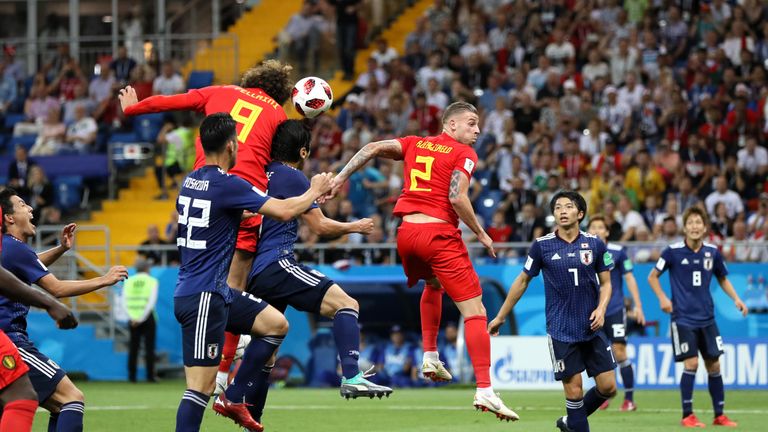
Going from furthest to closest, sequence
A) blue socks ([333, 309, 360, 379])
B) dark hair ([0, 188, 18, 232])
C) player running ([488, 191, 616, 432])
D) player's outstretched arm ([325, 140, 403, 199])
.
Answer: player running ([488, 191, 616, 432]) → player's outstretched arm ([325, 140, 403, 199]) → blue socks ([333, 309, 360, 379]) → dark hair ([0, 188, 18, 232])

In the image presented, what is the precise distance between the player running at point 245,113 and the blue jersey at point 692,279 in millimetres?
6383

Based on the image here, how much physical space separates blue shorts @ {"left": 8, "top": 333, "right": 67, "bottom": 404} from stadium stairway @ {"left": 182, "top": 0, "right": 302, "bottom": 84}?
72.4ft

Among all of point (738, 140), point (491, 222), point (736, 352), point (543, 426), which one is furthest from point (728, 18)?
point (543, 426)

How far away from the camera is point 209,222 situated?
366 inches

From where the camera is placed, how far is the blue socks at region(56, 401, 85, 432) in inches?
379

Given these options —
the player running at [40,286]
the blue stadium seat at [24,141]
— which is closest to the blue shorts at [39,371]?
the player running at [40,286]

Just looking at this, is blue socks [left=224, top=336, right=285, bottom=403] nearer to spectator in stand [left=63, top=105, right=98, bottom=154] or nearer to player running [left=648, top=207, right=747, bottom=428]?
player running [left=648, top=207, right=747, bottom=428]

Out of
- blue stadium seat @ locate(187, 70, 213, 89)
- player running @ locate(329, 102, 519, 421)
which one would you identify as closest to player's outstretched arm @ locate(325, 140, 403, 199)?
player running @ locate(329, 102, 519, 421)

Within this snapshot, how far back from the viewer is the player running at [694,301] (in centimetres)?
1500

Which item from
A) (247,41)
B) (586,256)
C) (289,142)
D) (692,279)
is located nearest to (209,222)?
→ (289,142)

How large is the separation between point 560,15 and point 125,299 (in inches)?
458

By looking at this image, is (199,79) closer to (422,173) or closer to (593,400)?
(422,173)

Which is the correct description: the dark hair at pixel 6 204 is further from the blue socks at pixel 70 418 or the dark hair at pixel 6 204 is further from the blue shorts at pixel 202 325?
the blue shorts at pixel 202 325

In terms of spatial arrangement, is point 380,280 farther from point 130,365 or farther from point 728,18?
point 728,18
